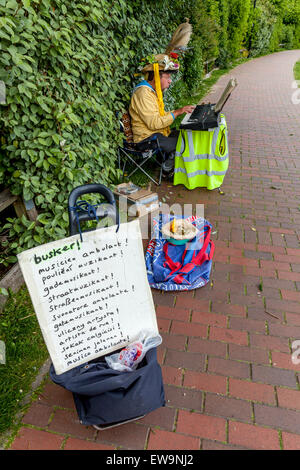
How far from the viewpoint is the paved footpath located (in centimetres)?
183

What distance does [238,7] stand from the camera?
17078mm

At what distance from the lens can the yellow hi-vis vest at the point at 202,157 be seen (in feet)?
13.9

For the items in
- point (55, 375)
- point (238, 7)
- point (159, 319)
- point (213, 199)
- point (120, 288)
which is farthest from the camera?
point (238, 7)

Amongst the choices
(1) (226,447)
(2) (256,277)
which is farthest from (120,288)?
(2) (256,277)

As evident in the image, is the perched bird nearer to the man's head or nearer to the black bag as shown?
the man's head

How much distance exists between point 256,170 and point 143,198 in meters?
2.49

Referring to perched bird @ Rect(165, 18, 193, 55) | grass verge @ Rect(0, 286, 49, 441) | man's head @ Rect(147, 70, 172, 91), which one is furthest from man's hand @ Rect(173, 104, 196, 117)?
grass verge @ Rect(0, 286, 49, 441)

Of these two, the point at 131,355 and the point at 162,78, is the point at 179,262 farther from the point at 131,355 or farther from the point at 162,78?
the point at 162,78

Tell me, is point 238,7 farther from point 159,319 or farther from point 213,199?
point 159,319

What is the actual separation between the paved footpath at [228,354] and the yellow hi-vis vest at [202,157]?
0.19 m

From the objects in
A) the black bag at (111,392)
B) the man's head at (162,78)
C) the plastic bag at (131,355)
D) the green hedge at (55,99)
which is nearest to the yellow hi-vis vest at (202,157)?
the man's head at (162,78)

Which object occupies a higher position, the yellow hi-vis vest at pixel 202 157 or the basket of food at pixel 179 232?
the yellow hi-vis vest at pixel 202 157

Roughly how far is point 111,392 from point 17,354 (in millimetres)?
926

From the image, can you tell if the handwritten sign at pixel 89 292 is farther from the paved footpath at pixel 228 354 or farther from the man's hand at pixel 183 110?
the man's hand at pixel 183 110
